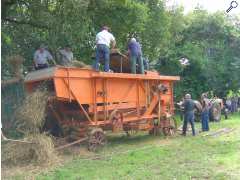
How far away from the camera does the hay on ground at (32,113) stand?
1125cm

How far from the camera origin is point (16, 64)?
47.3 feet

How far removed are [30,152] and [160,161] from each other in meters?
2.98

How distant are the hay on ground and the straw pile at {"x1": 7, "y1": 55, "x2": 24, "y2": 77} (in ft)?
8.41

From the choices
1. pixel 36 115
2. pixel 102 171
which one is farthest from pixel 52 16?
pixel 102 171

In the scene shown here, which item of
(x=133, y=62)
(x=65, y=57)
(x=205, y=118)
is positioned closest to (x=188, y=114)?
(x=205, y=118)

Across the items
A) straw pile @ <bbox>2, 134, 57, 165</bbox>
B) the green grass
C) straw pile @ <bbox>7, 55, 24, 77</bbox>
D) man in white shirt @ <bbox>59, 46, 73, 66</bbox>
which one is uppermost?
man in white shirt @ <bbox>59, 46, 73, 66</bbox>

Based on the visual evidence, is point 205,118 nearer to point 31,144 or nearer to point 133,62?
point 133,62

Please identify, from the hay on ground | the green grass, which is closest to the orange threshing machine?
the hay on ground

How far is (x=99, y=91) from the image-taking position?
1326cm

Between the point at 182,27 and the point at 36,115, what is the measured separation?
19.9m

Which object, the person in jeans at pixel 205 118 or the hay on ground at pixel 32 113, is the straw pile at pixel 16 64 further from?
the person in jeans at pixel 205 118

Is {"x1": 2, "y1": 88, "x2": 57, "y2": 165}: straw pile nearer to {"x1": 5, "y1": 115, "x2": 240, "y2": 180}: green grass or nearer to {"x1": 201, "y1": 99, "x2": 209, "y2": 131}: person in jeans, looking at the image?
{"x1": 5, "y1": 115, "x2": 240, "y2": 180}: green grass

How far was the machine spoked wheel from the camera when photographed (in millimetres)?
12758

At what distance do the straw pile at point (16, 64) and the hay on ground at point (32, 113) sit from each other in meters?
2.56
